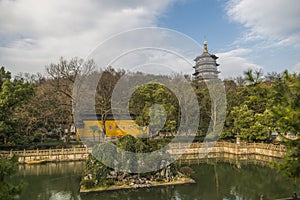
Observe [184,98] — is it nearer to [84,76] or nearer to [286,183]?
[84,76]

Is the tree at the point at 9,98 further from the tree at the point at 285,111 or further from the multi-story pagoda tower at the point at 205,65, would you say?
the multi-story pagoda tower at the point at 205,65

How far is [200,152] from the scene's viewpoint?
21797 millimetres

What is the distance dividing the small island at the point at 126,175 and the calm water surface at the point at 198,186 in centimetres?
41

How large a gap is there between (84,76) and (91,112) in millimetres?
4259

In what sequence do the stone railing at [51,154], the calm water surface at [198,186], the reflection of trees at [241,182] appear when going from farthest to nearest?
the stone railing at [51,154] → the reflection of trees at [241,182] → the calm water surface at [198,186]

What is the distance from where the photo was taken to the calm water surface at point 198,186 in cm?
1087

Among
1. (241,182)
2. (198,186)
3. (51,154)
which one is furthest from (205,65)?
(198,186)

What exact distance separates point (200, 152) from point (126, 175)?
1086cm

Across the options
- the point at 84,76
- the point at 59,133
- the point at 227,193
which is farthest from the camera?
the point at 59,133

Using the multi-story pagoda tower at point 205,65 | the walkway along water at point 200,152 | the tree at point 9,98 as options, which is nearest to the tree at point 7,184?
the tree at point 9,98

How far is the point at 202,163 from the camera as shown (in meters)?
18.4

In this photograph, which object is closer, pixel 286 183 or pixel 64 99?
pixel 286 183

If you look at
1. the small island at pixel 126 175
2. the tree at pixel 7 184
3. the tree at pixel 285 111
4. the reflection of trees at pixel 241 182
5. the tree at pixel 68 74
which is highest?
the tree at pixel 68 74

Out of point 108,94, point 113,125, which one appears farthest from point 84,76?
point 113,125
